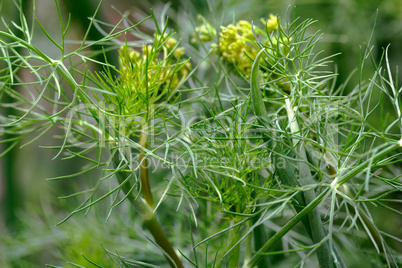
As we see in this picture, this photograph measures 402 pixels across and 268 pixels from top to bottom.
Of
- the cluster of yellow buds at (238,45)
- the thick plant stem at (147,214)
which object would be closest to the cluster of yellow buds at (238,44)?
the cluster of yellow buds at (238,45)

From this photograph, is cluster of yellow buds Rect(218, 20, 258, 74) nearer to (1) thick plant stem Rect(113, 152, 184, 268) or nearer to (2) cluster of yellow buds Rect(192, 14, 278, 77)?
(2) cluster of yellow buds Rect(192, 14, 278, 77)

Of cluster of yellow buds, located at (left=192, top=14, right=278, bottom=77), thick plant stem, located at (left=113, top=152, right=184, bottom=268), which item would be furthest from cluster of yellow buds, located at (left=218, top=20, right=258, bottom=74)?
thick plant stem, located at (left=113, top=152, right=184, bottom=268)

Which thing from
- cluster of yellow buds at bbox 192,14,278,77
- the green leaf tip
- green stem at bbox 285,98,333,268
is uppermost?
cluster of yellow buds at bbox 192,14,278,77

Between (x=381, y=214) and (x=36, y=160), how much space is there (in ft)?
1.93

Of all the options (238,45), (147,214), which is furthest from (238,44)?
(147,214)

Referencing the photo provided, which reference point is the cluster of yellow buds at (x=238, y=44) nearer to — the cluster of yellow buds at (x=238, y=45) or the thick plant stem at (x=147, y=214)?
the cluster of yellow buds at (x=238, y=45)

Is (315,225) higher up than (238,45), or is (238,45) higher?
(238,45)

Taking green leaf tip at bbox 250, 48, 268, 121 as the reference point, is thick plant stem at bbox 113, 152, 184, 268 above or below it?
below

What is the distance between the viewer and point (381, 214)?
542mm

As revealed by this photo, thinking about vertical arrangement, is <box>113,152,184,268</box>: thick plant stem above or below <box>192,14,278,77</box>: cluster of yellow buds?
below

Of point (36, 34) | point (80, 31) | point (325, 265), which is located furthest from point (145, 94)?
point (36, 34)

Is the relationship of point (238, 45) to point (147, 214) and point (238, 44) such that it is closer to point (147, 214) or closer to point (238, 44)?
point (238, 44)

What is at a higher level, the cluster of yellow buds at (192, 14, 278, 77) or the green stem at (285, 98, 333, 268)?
the cluster of yellow buds at (192, 14, 278, 77)

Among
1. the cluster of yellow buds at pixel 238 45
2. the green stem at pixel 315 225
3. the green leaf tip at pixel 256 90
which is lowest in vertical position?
the green stem at pixel 315 225
